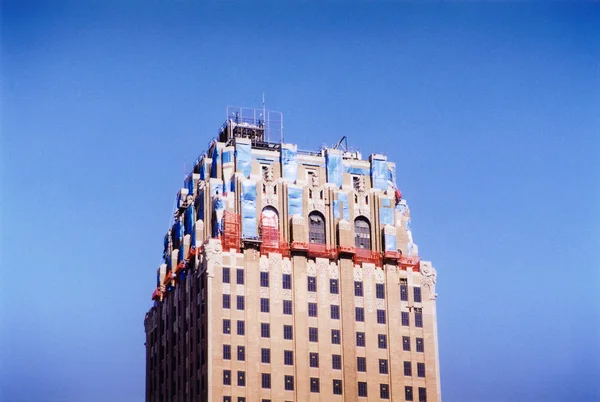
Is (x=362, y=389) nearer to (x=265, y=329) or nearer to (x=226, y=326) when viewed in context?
(x=265, y=329)

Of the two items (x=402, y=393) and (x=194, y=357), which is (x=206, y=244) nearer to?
(x=194, y=357)

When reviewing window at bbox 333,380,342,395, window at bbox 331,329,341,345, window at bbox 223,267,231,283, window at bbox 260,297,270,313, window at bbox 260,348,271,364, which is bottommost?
window at bbox 333,380,342,395

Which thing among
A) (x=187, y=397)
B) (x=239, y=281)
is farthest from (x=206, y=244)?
(x=187, y=397)

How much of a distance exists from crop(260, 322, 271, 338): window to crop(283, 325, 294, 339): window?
6.94ft

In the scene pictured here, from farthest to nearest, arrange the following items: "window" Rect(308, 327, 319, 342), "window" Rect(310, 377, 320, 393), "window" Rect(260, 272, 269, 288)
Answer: "window" Rect(260, 272, 269, 288) → "window" Rect(308, 327, 319, 342) → "window" Rect(310, 377, 320, 393)

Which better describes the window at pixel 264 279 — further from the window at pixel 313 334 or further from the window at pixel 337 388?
the window at pixel 337 388

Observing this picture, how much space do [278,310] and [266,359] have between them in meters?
7.08

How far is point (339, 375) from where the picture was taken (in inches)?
7776

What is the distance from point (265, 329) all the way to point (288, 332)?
126 inches

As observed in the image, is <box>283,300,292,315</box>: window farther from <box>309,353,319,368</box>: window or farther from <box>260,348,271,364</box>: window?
<box>309,353,319,368</box>: window

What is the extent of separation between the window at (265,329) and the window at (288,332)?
6.94 ft

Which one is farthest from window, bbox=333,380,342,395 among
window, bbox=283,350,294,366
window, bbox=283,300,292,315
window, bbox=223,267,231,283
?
window, bbox=223,267,231,283

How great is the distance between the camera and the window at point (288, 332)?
197m

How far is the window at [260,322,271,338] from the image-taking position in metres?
196
